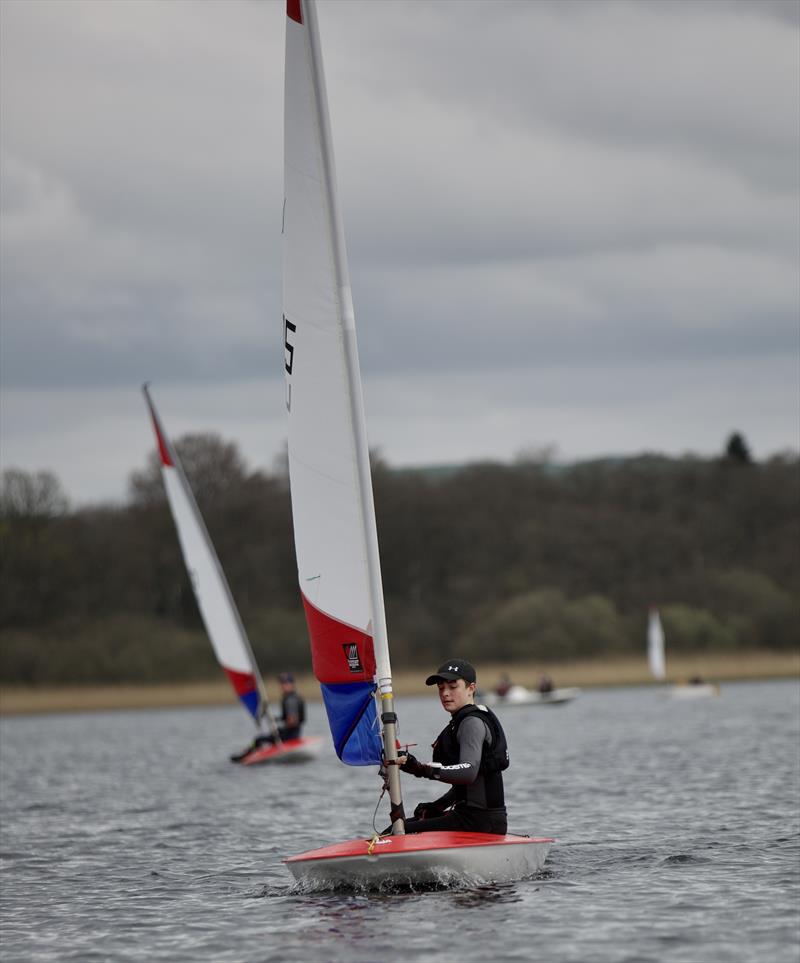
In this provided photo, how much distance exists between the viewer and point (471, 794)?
12578 mm

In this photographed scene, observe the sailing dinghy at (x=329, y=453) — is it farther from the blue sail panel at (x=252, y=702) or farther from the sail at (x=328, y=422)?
the blue sail panel at (x=252, y=702)

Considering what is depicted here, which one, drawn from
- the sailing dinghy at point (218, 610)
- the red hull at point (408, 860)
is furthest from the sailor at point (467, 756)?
the sailing dinghy at point (218, 610)

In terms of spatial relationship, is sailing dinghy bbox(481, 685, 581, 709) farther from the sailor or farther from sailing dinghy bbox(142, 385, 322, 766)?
the sailor

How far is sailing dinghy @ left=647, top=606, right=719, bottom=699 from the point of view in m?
55.8

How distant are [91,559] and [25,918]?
67.2 meters

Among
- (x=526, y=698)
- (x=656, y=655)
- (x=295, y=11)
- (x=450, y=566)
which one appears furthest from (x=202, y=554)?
(x=450, y=566)

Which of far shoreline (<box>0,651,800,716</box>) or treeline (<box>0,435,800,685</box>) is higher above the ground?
treeline (<box>0,435,800,685</box>)

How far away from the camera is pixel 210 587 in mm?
30891

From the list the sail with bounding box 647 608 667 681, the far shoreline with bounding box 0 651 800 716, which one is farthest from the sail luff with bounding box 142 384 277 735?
the sail with bounding box 647 608 667 681

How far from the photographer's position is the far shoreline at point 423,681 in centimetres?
6369

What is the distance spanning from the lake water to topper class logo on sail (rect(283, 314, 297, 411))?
12.9 feet

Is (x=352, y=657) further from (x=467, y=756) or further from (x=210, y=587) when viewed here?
(x=210, y=587)

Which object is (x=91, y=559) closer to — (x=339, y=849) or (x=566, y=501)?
(x=566, y=501)

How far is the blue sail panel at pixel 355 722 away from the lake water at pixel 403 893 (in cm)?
109
